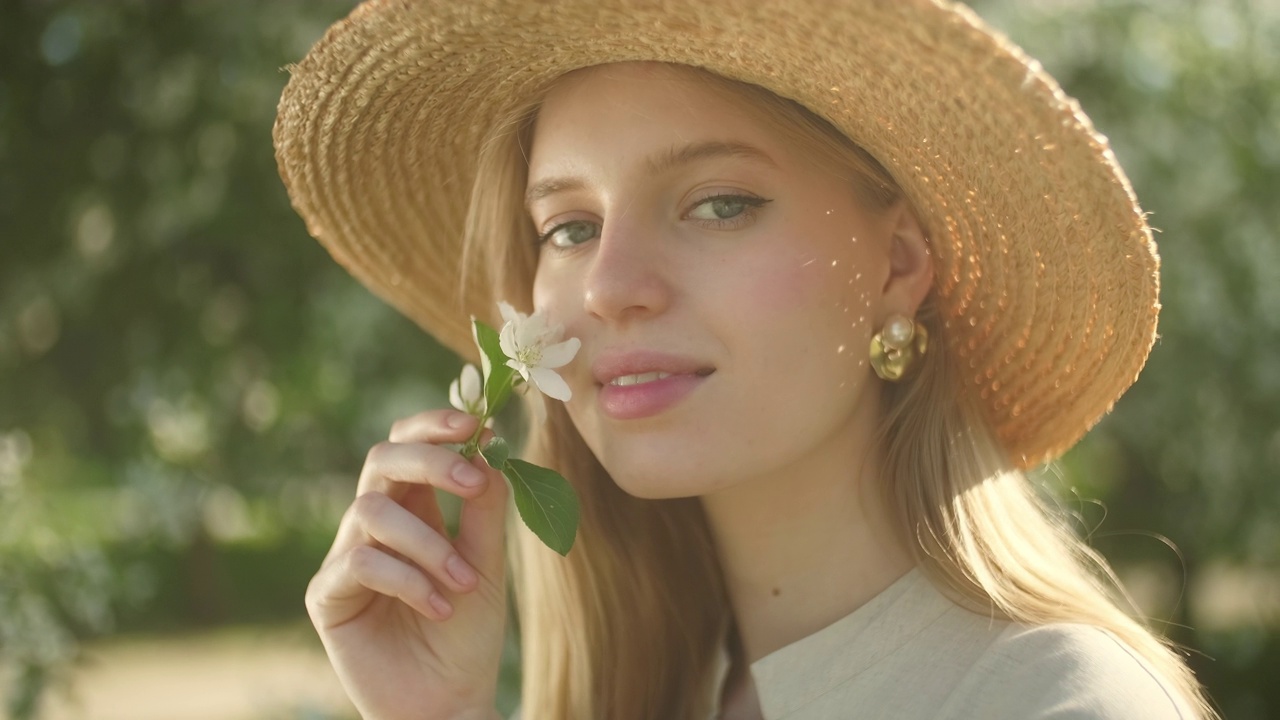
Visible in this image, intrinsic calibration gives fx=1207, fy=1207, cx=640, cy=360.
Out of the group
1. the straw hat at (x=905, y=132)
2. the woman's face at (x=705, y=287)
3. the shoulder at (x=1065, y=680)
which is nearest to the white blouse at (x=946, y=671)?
the shoulder at (x=1065, y=680)

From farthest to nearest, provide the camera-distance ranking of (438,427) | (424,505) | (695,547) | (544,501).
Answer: (695,547)
(424,505)
(438,427)
(544,501)

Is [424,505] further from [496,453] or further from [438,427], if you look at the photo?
[496,453]

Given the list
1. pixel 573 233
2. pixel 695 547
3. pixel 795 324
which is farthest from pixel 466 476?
pixel 695 547

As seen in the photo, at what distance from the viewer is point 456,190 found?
8.20ft

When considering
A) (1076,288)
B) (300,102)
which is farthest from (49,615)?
(1076,288)

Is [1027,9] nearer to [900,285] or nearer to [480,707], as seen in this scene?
[900,285]

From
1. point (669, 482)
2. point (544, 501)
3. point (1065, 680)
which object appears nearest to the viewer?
point (1065, 680)

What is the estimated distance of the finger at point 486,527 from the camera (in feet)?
6.94

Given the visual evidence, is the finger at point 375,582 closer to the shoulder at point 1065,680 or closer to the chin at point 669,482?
the chin at point 669,482

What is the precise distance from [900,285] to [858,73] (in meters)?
0.46

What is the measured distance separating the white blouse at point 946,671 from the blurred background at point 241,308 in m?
1.32

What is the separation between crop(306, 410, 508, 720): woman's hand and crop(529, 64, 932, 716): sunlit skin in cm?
25

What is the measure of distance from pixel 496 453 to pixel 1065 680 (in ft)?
2.90

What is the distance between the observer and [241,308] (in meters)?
3.68
